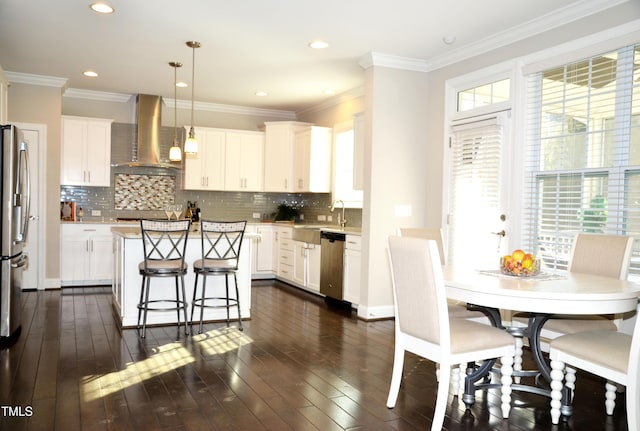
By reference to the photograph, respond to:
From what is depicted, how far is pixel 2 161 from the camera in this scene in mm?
4078

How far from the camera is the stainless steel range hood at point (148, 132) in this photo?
7.33 meters

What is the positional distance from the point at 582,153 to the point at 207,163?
5.30 metres

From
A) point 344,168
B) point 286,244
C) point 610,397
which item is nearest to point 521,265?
point 610,397

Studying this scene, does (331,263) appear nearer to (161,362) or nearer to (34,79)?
(161,362)

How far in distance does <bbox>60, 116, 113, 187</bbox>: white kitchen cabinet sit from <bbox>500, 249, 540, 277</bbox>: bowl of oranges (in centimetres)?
582

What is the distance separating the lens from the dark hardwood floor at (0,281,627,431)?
9.13 feet

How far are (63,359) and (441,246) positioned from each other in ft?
9.42

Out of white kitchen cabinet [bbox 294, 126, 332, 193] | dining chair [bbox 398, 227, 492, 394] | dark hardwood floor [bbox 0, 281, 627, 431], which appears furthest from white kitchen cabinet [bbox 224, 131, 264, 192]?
dining chair [bbox 398, 227, 492, 394]

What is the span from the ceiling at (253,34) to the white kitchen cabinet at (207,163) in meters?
1.28

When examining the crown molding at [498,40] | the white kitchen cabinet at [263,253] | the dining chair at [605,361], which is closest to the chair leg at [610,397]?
the dining chair at [605,361]

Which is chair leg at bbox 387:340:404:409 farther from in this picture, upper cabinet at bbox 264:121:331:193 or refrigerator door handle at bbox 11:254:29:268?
upper cabinet at bbox 264:121:331:193

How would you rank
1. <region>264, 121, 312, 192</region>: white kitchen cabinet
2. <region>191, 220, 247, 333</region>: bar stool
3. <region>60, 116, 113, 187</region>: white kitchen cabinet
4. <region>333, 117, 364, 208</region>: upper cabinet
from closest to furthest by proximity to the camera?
<region>191, 220, 247, 333</region>: bar stool
<region>60, 116, 113, 187</region>: white kitchen cabinet
<region>333, 117, 364, 208</region>: upper cabinet
<region>264, 121, 312, 192</region>: white kitchen cabinet

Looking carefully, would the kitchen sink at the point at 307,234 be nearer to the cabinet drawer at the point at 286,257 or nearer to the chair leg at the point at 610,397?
the cabinet drawer at the point at 286,257

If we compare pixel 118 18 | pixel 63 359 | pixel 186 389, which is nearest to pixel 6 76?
pixel 118 18
